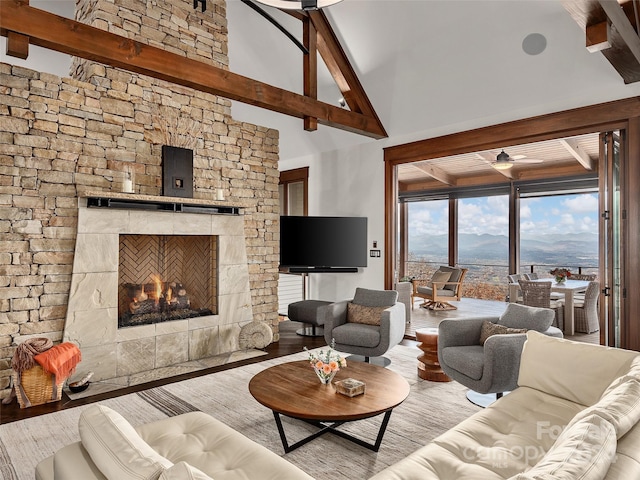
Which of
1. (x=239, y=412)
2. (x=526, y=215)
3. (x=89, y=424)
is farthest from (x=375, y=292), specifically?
(x=526, y=215)

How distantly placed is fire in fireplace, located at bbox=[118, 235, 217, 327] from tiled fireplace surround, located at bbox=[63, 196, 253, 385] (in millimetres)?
172

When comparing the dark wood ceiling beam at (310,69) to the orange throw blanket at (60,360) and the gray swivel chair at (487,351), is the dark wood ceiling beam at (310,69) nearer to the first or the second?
the gray swivel chair at (487,351)

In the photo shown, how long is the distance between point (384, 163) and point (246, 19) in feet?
9.20

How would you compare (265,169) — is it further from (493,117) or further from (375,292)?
(493,117)

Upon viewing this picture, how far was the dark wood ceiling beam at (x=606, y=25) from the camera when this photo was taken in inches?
104

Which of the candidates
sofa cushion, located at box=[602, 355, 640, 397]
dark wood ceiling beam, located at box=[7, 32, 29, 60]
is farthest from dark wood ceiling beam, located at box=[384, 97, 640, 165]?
dark wood ceiling beam, located at box=[7, 32, 29, 60]

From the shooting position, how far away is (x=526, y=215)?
9289mm

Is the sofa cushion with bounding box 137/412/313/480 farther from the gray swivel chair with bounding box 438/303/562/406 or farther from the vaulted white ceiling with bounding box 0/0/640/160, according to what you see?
the vaulted white ceiling with bounding box 0/0/640/160

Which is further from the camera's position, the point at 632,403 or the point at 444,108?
the point at 444,108

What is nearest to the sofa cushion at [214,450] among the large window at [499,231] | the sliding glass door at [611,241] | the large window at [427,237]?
the sliding glass door at [611,241]

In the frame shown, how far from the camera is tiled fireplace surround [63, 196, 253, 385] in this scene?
393 cm

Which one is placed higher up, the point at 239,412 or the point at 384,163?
the point at 384,163

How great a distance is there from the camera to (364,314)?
15.3 ft

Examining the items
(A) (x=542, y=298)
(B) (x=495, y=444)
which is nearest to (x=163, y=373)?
(B) (x=495, y=444)
